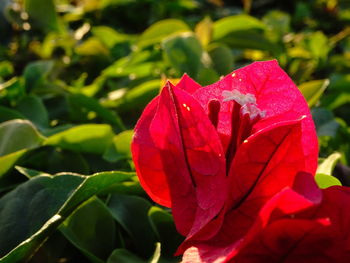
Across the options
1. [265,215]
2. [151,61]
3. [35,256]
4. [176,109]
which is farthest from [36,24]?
[265,215]

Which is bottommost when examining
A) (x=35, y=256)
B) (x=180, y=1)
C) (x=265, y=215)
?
(x=180, y=1)

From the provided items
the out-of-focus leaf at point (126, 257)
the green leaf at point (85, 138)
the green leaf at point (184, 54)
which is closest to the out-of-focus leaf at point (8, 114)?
the green leaf at point (85, 138)

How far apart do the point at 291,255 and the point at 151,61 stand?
0.77 m

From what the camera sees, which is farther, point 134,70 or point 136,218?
point 134,70

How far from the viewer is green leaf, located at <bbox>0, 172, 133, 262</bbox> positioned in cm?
Result: 54

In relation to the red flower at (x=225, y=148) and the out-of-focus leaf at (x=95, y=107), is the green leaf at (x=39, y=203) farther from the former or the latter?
the out-of-focus leaf at (x=95, y=107)

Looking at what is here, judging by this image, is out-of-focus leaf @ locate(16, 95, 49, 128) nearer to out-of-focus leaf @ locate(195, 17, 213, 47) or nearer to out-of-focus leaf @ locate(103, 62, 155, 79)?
out-of-focus leaf @ locate(103, 62, 155, 79)

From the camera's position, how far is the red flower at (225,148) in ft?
1.43

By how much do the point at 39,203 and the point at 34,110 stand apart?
378 mm

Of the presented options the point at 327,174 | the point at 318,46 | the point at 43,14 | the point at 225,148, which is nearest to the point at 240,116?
the point at 225,148

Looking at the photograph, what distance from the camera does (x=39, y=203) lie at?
569 mm

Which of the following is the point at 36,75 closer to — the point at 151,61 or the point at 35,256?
the point at 151,61

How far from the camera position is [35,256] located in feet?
1.92

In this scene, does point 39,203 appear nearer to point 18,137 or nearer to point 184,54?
point 18,137
